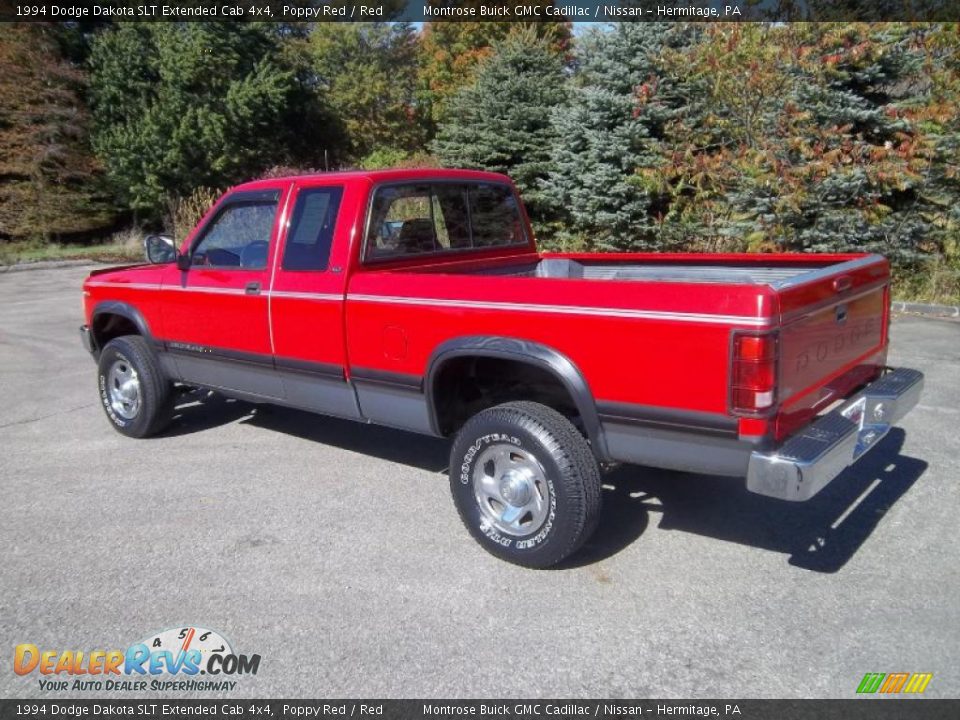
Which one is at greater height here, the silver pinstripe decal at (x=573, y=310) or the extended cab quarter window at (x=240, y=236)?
the extended cab quarter window at (x=240, y=236)

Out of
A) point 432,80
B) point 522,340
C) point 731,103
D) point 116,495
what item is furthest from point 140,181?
point 522,340

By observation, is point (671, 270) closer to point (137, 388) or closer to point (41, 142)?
point (137, 388)

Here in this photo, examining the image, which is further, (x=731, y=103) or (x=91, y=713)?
(x=731, y=103)

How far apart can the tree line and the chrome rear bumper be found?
7030 mm

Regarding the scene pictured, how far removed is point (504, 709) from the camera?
2.70 m

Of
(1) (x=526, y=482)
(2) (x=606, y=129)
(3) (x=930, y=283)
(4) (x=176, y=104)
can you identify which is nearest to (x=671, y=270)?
(1) (x=526, y=482)

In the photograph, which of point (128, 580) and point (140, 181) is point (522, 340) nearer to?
point (128, 580)

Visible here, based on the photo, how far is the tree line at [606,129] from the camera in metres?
9.98

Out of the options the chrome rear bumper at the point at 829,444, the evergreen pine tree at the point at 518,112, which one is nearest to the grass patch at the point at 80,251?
the evergreen pine tree at the point at 518,112

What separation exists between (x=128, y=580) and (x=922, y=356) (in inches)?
284

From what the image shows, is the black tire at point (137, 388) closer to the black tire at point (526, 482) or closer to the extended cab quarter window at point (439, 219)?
the extended cab quarter window at point (439, 219)

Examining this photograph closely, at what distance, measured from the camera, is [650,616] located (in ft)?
10.6

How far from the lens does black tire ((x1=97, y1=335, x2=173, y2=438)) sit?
221 inches

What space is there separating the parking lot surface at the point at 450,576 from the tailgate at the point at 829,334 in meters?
0.82
